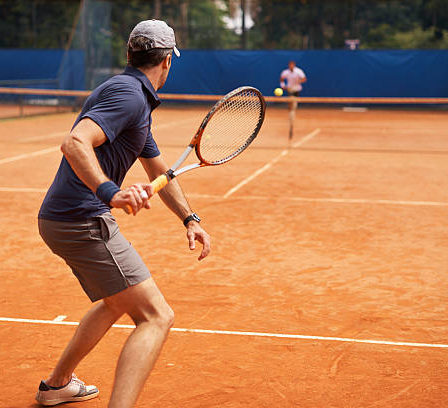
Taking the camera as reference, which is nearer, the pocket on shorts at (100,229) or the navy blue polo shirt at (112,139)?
the navy blue polo shirt at (112,139)

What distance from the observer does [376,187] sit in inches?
420

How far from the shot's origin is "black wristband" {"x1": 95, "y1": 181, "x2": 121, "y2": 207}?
2.72 m

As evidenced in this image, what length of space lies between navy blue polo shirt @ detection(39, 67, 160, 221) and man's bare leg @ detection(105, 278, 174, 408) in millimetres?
404

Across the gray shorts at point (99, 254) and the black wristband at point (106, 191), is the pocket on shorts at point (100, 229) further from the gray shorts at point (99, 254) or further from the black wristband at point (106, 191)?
the black wristband at point (106, 191)

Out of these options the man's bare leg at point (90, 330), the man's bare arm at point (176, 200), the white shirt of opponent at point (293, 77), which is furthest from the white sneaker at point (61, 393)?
the white shirt of opponent at point (293, 77)

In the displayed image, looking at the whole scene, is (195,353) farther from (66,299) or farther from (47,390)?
(66,299)

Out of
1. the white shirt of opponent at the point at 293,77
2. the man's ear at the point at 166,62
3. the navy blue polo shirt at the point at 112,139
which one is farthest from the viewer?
the white shirt of opponent at the point at 293,77

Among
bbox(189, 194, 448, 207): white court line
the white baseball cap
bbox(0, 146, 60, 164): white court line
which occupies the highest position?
the white baseball cap

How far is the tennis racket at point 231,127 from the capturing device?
3734mm

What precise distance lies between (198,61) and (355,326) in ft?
85.2

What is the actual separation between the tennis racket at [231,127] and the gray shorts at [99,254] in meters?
0.73

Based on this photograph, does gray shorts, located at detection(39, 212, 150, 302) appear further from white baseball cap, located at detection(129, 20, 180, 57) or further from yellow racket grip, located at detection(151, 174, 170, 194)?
white baseball cap, located at detection(129, 20, 180, 57)

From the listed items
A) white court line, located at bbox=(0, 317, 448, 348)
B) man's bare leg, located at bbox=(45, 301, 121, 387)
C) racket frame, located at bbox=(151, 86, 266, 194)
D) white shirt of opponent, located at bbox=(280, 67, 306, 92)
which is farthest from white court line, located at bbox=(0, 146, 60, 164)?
man's bare leg, located at bbox=(45, 301, 121, 387)

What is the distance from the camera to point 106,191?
2.73 meters
